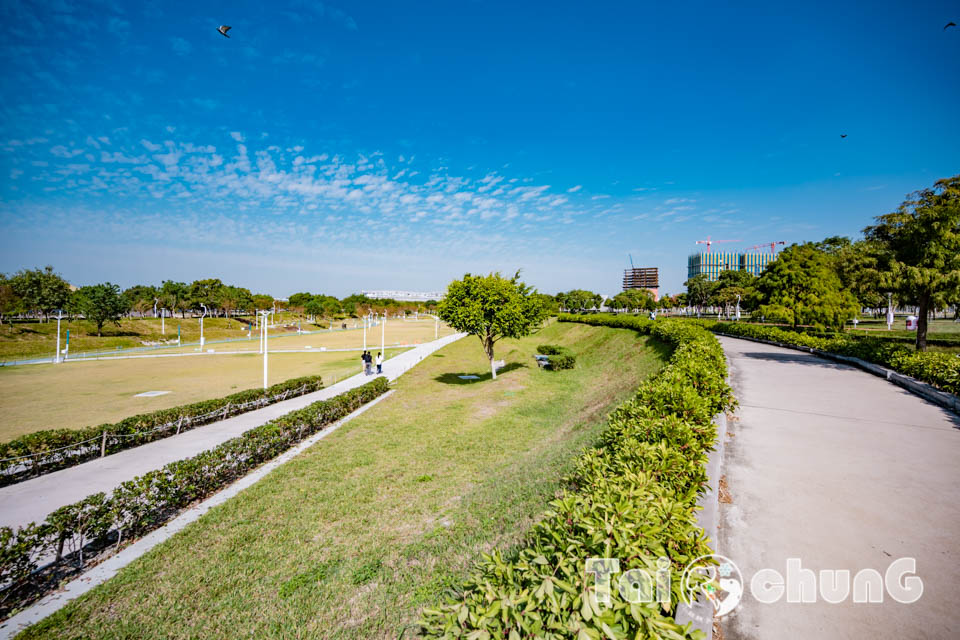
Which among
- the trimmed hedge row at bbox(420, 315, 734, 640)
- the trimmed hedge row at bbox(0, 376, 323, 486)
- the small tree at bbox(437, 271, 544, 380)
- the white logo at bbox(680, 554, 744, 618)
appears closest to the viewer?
the trimmed hedge row at bbox(420, 315, 734, 640)

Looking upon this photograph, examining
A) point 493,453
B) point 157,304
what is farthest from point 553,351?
point 157,304

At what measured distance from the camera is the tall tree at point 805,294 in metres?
23.7

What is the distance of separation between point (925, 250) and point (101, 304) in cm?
8938

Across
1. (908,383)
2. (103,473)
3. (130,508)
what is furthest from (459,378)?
(908,383)

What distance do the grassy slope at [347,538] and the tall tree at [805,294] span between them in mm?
18264

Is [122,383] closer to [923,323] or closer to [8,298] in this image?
[923,323]

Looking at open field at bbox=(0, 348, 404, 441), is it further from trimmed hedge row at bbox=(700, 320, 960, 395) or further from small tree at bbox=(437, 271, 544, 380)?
trimmed hedge row at bbox=(700, 320, 960, 395)

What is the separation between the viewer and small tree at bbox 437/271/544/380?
25969mm

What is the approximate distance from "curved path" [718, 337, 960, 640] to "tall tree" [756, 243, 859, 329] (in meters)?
15.9

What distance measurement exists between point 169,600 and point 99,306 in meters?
76.8

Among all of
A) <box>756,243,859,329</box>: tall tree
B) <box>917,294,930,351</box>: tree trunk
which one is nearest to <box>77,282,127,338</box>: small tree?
<box>756,243,859,329</box>: tall tree

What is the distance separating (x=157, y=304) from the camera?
9094 cm

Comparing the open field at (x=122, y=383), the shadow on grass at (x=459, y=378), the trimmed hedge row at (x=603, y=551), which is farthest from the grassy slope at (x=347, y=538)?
the open field at (x=122, y=383)

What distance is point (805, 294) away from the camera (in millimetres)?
24172
